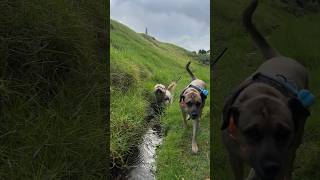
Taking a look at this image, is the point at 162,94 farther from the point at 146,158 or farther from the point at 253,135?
the point at 253,135

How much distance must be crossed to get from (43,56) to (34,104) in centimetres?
54

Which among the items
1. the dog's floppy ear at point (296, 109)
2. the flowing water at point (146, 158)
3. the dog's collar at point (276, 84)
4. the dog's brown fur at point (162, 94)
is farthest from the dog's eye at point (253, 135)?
the dog's brown fur at point (162, 94)

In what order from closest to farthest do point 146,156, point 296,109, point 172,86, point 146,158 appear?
point 296,109 < point 146,158 < point 146,156 < point 172,86

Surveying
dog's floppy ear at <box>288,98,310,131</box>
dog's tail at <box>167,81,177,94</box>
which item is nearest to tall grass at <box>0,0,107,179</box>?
dog's floppy ear at <box>288,98,310,131</box>

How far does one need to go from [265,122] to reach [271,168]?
0.35 m

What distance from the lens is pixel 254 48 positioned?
7.40 metres

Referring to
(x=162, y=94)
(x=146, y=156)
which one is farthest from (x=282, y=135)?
(x=162, y=94)

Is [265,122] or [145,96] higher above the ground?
[265,122]

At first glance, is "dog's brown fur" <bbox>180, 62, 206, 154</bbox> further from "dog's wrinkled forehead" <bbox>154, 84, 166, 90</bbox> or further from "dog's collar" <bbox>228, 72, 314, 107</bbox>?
"dog's collar" <bbox>228, 72, 314, 107</bbox>

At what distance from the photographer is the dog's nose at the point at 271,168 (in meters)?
3.93

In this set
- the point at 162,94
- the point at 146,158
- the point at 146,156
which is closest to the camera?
the point at 146,158

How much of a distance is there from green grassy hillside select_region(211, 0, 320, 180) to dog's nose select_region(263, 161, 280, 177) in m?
2.42

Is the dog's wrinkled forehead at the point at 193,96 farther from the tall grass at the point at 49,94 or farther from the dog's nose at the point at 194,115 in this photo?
the tall grass at the point at 49,94

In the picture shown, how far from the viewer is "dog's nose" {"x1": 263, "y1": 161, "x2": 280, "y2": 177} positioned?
12.9 feet
